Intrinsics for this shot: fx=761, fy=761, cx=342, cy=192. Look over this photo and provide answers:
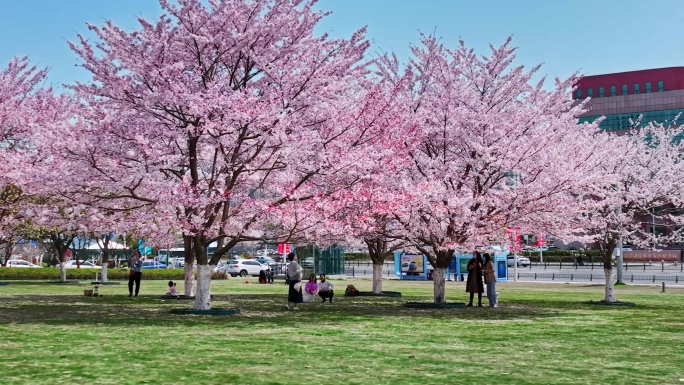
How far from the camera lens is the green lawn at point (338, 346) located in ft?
34.5

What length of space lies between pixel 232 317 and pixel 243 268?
46.4 metres

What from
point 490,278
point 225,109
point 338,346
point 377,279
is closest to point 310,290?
point 490,278

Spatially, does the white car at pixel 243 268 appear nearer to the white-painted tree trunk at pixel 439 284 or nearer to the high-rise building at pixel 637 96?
the white-painted tree trunk at pixel 439 284

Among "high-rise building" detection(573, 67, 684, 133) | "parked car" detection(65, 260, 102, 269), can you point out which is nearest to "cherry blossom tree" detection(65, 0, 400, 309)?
"parked car" detection(65, 260, 102, 269)

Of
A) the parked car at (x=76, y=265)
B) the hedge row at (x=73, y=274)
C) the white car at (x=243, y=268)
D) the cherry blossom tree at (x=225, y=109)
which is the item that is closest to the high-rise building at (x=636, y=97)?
the white car at (x=243, y=268)

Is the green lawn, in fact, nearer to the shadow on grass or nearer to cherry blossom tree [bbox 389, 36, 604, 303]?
the shadow on grass

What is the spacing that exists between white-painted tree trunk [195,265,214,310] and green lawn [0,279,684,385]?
1.09 metres

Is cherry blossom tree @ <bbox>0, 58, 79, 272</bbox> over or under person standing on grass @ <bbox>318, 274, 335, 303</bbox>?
over

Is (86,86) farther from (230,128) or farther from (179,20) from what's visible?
(230,128)

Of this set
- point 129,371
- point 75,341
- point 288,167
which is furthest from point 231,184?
point 129,371

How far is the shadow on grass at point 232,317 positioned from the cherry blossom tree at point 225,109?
228 centimetres

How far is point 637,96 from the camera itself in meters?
112

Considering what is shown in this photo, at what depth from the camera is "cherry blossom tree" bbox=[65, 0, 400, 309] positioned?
19844 millimetres

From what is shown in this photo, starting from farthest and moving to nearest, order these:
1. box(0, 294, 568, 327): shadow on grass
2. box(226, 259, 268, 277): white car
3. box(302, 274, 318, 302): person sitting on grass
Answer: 1. box(226, 259, 268, 277): white car
2. box(302, 274, 318, 302): person sitting on grass
3. box(0, 294, 568, 327): shadow on grass
